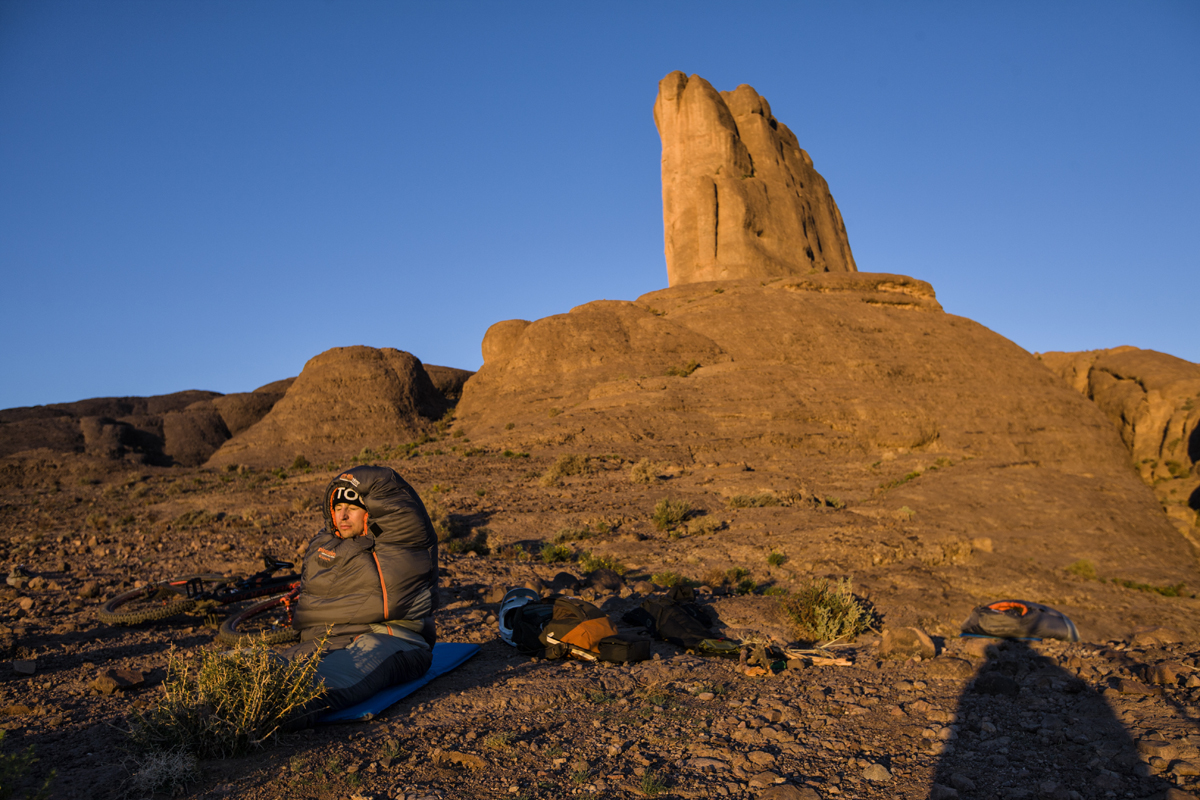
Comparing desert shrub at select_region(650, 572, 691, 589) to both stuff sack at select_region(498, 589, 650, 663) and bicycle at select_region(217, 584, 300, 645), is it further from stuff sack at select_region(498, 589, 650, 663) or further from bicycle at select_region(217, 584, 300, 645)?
bicycle at select_region(217, 584, 300, 645)

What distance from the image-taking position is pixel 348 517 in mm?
5102

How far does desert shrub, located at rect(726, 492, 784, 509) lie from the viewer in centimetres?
1501

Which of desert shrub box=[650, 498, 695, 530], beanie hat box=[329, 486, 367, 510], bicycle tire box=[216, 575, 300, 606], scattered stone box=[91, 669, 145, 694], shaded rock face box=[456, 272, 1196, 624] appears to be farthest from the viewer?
desert shrub box=[650, 498, 695, 530]

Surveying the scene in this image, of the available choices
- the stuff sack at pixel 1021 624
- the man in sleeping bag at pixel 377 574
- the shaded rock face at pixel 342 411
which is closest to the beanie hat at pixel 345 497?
the man in sleeping bag at pixel 377 574

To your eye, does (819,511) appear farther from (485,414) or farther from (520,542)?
(485,414)

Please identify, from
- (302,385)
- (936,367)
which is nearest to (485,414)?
(302,385)

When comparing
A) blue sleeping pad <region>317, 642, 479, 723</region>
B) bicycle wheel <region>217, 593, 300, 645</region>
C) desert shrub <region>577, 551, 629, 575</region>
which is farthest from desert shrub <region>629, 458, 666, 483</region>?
blue sleeping pad <region>317, 642, 479, 723</region>

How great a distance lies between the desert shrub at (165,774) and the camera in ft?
10.2

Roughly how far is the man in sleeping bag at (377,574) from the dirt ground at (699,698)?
48cm

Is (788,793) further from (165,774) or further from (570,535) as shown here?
(570,535)

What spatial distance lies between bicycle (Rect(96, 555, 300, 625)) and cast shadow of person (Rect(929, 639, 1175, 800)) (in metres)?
5.76

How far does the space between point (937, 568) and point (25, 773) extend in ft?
39.1

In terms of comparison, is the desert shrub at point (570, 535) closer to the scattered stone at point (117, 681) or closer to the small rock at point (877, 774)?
the scattered stone at point (117, 681)

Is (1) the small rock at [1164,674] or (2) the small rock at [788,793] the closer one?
(2) the small rock at [788,793]
